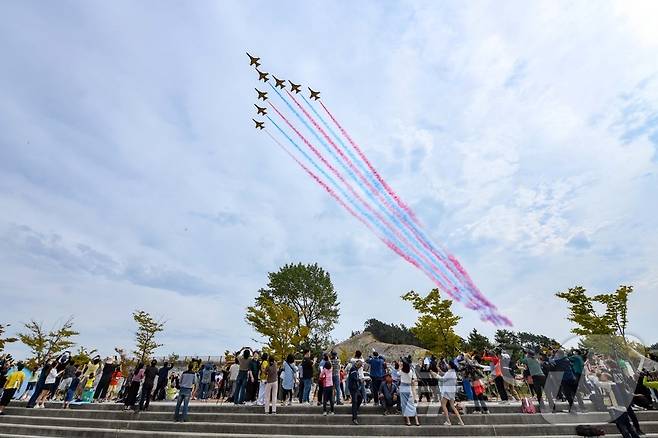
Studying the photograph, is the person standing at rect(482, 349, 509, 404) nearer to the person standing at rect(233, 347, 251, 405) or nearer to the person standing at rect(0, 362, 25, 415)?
the person standing at rect(233, 347, 251, 405)

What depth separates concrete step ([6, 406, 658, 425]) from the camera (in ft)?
32.7

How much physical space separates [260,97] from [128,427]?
23.6m

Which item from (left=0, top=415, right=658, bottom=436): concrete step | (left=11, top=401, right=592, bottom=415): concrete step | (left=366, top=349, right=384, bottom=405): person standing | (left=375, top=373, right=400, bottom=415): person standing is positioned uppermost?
(left=366, top=349, right=384, bottom=405): person standing

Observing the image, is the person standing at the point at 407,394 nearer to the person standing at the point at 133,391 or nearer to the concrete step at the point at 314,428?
the concrete step at the point at 314,428

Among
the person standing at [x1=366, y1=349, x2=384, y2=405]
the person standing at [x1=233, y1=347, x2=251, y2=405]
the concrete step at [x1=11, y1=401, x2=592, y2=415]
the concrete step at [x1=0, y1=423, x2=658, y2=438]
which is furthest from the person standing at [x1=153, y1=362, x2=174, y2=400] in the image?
the person standing at [x1=366, y1=349, x2=384, y2=405]

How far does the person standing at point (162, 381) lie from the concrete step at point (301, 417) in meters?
2.00

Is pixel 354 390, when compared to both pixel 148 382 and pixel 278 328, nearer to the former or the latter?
pixel 148 382

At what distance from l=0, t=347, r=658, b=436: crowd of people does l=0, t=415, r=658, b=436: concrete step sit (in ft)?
1.37

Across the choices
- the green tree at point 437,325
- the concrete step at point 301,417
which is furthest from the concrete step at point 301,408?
the green tree at point 437,325

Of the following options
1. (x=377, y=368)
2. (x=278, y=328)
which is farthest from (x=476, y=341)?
(x=377, y=368)

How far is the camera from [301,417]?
11.4 m

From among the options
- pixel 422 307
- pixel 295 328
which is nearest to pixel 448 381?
pixel 422 307

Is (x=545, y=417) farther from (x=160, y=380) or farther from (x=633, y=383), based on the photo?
(x=160, y=380)

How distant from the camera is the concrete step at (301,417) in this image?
9.96 m
